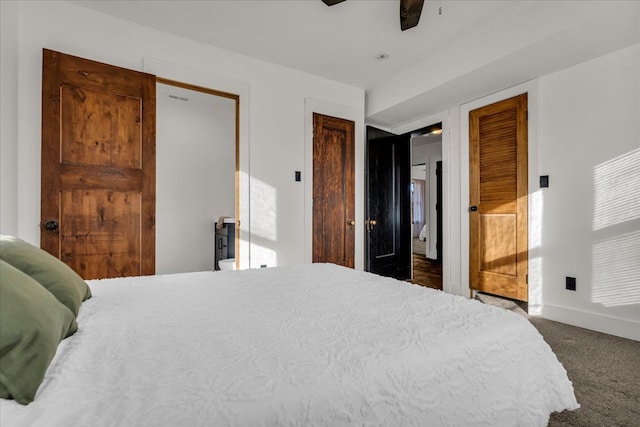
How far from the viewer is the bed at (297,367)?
23.6 inches

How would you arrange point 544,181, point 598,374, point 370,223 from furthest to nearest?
point 370,223
point 544,181
point 598,374

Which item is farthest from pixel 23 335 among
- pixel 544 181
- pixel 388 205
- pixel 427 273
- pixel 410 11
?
pixel 427 273

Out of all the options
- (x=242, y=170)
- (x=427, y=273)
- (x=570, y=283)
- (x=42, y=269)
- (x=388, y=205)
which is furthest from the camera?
(x=427, y=273)

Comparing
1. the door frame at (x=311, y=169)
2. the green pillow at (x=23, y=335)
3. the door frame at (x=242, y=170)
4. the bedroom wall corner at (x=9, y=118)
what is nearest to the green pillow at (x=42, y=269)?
the green pillow at (x=23, y=335)

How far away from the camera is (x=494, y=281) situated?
133 inches

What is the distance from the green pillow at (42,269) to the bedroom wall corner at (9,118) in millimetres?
1362

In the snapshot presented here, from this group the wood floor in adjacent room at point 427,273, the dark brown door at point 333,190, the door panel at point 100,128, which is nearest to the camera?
the door panel at point 100,128

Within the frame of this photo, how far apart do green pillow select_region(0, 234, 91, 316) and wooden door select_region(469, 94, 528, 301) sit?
3518 mm

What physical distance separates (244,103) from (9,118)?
181 centimetres

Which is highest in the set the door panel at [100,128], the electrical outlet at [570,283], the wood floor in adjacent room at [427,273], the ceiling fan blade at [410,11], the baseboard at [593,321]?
the ceiling fan blade at [410,11]

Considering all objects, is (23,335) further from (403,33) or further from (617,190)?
(617,190)

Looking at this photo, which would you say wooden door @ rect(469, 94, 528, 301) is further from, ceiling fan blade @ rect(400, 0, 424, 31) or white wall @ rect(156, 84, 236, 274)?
white wall @ rect(156, 84, 236, 274)

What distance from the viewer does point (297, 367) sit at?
0.71m

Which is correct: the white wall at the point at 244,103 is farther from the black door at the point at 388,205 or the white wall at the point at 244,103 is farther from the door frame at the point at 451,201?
the door frame at the point at 451,201
